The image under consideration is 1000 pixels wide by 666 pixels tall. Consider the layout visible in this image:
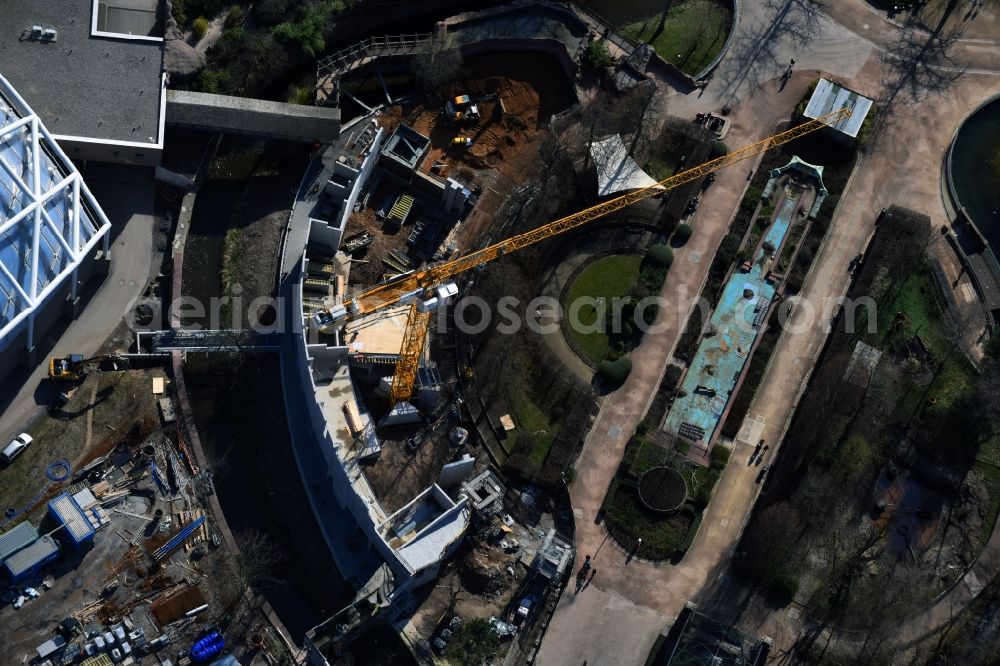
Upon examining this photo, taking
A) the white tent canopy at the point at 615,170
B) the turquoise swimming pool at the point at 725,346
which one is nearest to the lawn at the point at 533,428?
the turquoise swimming pool at the point at 725,346

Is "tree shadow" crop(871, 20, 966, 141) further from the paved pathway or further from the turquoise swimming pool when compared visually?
the paved pathway

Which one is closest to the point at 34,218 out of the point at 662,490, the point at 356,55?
the point at 356,55

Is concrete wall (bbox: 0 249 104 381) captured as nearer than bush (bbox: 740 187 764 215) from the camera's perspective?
Yes

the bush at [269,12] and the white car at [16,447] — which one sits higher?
the bush at [269,12]

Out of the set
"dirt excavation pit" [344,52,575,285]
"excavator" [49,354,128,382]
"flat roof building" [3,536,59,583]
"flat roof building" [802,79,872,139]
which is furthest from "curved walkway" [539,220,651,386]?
"flat roof building" [3,536,59,583]

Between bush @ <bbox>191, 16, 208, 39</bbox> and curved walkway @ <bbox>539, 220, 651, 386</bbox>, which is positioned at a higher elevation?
bush @ <bbox>191, 16, 208, 39</bbox>

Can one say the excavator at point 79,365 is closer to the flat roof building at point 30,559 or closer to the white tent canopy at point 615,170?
the flat roof building at point 30,559

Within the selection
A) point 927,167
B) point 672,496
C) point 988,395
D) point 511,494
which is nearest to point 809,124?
point 927,167
